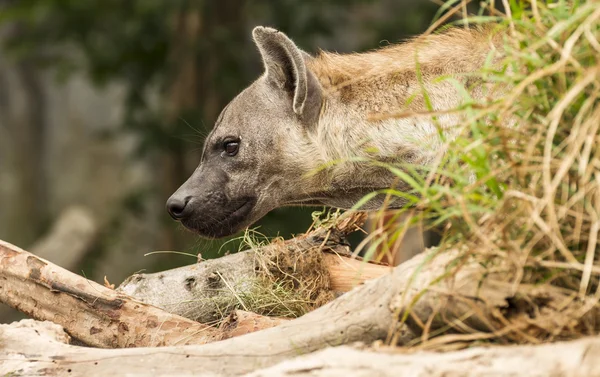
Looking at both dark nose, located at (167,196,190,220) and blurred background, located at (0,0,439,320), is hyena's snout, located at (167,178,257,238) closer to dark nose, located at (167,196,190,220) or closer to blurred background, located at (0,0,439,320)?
dark nose, located at (167,196,190,220)

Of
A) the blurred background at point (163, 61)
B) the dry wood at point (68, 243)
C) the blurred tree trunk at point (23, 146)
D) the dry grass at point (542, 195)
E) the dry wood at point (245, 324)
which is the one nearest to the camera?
the dry grass at point (542, 195)

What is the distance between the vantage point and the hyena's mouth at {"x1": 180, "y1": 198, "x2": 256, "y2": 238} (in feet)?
16.1

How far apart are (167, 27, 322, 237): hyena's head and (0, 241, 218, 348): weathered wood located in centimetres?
94

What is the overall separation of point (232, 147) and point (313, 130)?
1.55 feet

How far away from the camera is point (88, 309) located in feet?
13.3

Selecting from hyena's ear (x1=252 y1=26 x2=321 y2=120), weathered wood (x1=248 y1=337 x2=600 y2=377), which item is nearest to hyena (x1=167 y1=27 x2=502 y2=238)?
hyena's ear (x1=252 y1=26 x2=321 y2=120)

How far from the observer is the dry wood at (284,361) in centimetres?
237

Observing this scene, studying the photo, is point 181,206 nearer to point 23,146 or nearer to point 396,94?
point 396,94

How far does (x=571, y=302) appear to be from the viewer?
2643mm

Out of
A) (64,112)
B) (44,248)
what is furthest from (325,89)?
(64,112)

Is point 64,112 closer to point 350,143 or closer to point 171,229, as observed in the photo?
point 171,229

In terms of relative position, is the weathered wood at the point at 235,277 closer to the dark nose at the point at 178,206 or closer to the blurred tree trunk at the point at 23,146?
the dark nose at the point at 178,206

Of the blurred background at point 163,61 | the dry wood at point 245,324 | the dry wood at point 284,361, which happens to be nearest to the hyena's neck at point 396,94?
the dry wood at point 245,324

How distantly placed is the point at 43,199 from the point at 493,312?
1563 centimetres
